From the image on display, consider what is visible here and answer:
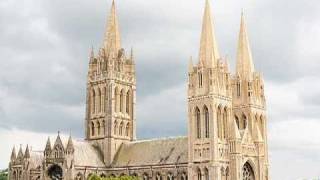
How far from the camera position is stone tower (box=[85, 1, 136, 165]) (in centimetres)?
11706

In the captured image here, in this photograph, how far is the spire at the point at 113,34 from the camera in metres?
124

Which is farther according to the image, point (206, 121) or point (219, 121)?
point (219, 121)

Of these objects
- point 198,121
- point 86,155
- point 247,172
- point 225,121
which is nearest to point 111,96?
point 86,155

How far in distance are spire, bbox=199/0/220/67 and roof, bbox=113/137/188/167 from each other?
14802mm

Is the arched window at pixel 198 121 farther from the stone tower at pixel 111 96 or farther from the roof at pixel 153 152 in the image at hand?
the stone tower at pixel 111 96

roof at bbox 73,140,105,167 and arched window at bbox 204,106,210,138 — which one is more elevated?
arched window at bbox 204,106,210,138

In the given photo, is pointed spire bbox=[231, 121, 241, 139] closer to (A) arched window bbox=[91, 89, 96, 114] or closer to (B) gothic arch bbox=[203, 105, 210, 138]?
(B) gothic arch bbox=[203, 105, 210, 138]

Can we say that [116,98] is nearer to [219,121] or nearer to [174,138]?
[174,138]

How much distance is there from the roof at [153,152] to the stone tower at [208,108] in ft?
16.5

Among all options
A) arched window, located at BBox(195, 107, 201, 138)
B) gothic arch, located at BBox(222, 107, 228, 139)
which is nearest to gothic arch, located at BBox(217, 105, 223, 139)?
gothic arch, located at BBox(222, 107, 228, 139)

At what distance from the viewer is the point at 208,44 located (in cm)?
10162

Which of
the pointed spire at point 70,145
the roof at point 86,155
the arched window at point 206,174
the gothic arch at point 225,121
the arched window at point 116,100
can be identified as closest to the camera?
the arched window at point 206,174

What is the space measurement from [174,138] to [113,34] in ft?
91.6

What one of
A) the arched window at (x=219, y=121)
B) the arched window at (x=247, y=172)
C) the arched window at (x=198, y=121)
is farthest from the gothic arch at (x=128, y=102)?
the arched window at (x=247, y=172)
